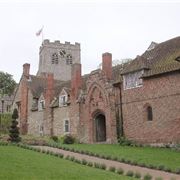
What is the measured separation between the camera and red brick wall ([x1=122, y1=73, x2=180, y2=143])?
33.1 meters

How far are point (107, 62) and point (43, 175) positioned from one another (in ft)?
85.9

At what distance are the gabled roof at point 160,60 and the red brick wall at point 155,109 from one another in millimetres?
698

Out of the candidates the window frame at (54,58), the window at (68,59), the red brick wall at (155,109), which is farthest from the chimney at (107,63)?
the window at (68,59)

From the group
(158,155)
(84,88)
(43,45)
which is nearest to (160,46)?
(84,88)

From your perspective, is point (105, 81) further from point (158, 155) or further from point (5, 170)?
point (5, 170)

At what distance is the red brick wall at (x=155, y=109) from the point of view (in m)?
33.1

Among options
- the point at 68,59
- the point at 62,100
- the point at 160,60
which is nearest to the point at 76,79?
the point at 62,100

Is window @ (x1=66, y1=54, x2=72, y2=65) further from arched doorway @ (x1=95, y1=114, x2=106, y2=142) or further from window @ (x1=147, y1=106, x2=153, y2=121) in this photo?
window @ (x1=147, y1=106, x2=153, y2=121)

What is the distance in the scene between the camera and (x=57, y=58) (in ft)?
304

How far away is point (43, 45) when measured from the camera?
92.3m

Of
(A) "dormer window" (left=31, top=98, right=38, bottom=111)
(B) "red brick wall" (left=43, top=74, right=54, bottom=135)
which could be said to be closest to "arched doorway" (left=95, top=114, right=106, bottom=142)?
(B) "red brick wall" (left=43, top=74, right=54, bottom=135)

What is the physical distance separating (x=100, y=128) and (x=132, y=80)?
7569mm

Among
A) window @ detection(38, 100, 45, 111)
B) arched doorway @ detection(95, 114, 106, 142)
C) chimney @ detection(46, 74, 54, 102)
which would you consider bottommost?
arched doorway @ detection(95, 114, 106, 142)

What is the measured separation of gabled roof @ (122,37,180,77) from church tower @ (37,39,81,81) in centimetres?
5256
